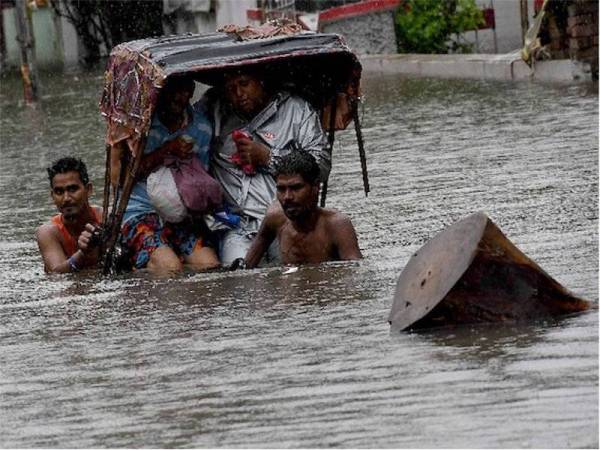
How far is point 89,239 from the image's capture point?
9.58 m

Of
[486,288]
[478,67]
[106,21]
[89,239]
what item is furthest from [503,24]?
[486,288]

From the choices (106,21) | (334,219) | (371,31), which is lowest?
(106,21)

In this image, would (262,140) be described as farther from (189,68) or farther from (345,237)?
(345,237)

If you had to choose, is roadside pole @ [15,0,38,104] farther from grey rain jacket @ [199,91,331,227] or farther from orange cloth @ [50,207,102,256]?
grey rain jacket @ [199,91,331,227]

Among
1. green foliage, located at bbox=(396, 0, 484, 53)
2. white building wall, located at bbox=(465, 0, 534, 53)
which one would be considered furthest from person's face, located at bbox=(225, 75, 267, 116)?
white building wall, located at bbox=(465, 0, 534, 53)

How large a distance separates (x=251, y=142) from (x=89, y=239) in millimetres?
1032

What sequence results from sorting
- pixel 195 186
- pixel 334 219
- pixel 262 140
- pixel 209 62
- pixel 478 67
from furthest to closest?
pixel 478 67 → pixel 262 140 → pixel 195 186 → pixel 209 62 → pixel 334 219

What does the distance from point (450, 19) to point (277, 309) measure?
58.9ft

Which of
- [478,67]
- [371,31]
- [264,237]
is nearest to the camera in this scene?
[264,237]

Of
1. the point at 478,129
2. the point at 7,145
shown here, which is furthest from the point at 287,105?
the point at 7,145

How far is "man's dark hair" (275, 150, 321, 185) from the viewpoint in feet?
28.7

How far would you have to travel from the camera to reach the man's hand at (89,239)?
9578mm

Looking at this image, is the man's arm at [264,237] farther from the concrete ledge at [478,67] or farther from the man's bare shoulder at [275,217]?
the concrete ledge at [478,67]

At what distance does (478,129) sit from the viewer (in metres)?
15.6
